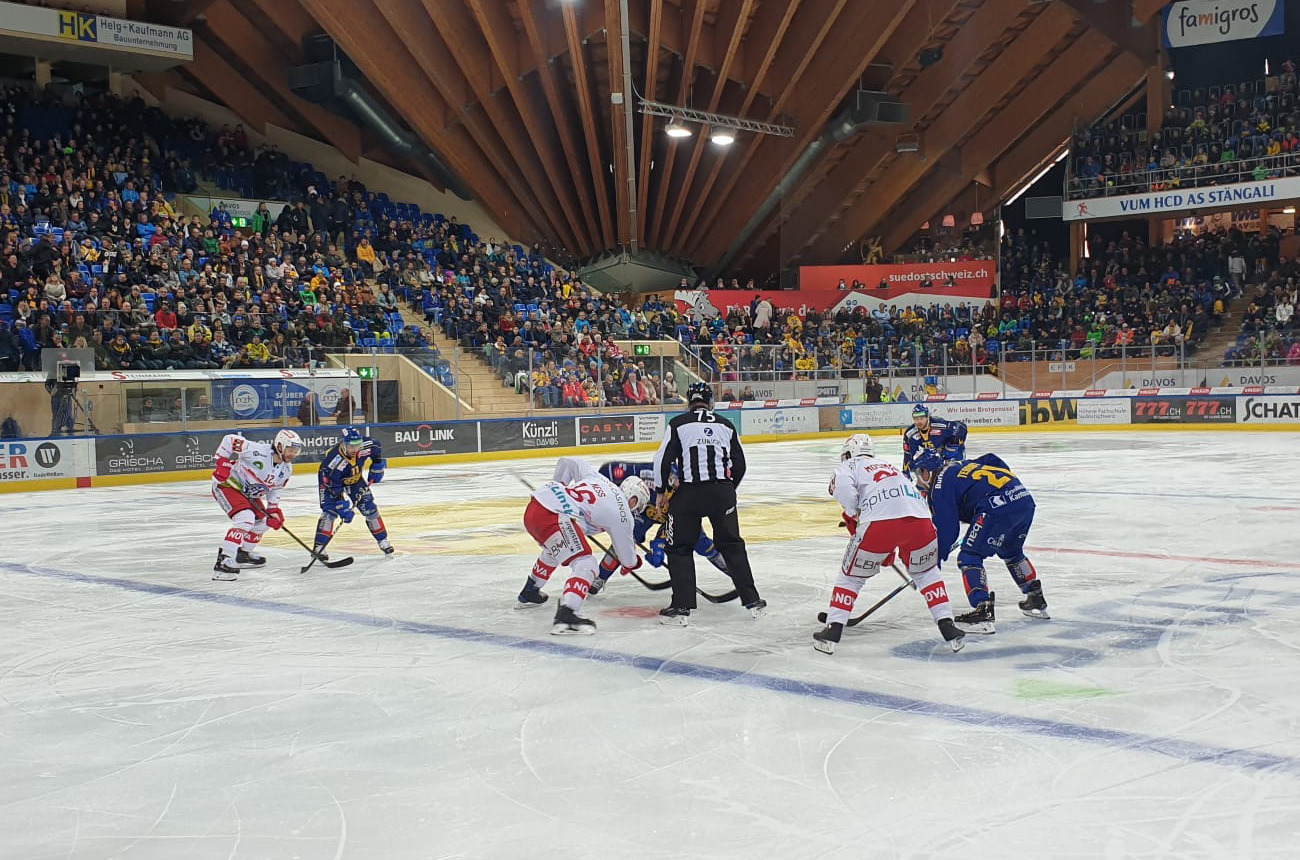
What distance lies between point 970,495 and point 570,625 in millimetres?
2400

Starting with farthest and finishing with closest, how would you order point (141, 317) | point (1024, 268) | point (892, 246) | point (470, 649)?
point (892, 246), point (1024, 268), point (141, 317), point (470, 649)

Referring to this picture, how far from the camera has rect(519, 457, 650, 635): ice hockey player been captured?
22.2ft

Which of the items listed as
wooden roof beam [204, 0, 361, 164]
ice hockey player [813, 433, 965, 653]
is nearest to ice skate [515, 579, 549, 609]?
ice hockey player [813, 433, 965, 653]

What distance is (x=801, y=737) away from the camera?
455 cm

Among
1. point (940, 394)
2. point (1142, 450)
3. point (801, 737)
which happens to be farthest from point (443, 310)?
point (801, 737)

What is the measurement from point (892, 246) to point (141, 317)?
28.1m

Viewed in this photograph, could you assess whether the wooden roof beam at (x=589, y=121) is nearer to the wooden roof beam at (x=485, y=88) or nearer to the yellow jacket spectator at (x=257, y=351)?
the wooden roof beam at (x=485, y=88)

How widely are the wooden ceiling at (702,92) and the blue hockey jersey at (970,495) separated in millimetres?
19036

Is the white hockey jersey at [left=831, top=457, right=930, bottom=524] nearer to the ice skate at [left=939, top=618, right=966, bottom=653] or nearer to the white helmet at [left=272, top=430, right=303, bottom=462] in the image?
the ice skate at [left=939, top=618, right=966, bottom=653]

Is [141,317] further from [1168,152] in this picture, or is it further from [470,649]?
[1168,152]

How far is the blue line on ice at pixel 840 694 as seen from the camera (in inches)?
165

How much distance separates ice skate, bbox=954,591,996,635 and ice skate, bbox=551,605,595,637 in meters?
2.13

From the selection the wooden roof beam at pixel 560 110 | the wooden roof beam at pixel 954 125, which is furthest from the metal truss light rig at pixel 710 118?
the wooden roof beam at pixel 954 125

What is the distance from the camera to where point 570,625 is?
668 centimetres
